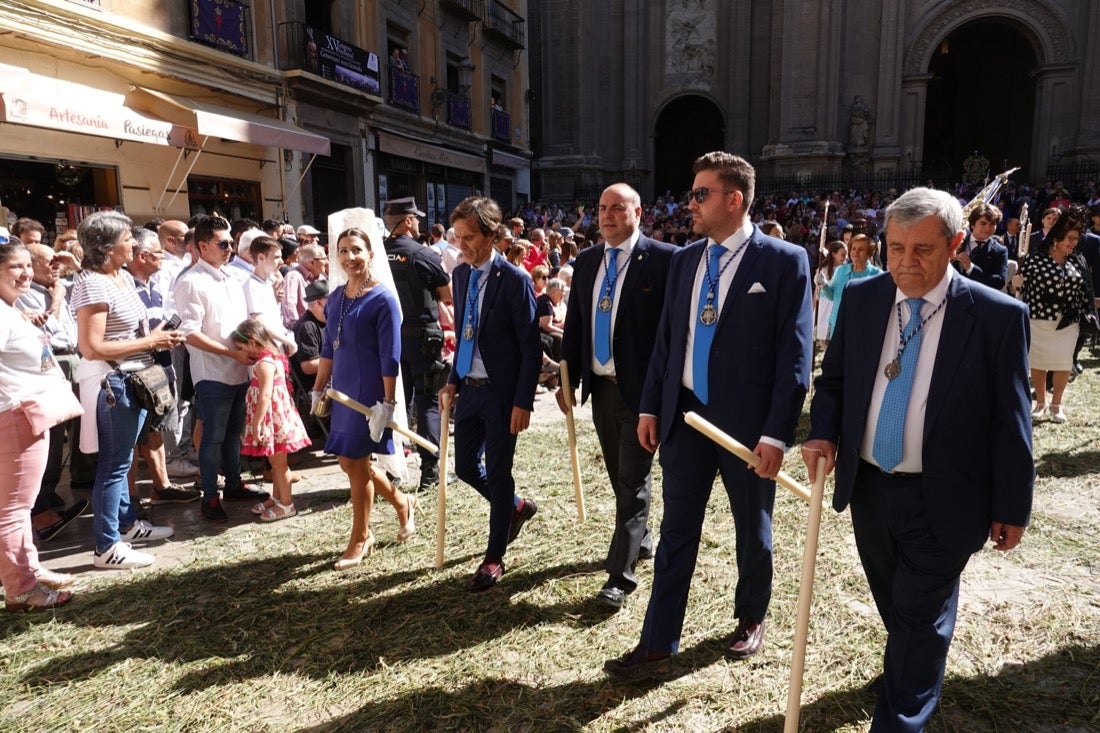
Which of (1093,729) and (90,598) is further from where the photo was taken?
(90,598)

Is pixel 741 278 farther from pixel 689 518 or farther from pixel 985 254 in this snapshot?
pixel 985 254

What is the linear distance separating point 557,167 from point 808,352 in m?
28.6

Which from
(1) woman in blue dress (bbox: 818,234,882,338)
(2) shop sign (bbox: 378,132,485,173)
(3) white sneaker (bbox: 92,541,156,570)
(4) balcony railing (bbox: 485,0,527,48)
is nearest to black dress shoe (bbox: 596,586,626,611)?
(3) white sneaker (bbox: 92,541,156,570)

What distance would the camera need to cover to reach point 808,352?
10.3 feet

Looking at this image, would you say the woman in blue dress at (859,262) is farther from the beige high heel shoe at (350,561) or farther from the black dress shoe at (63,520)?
the black dress shoe at (63,520)

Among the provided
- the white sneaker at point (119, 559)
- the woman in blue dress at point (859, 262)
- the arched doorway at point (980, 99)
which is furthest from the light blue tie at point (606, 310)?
the arched doorway at point (980, 99)

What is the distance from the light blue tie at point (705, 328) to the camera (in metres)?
3.19

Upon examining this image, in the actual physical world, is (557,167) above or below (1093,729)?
above

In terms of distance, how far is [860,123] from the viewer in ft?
86.5

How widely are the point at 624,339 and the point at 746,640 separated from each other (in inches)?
64.4

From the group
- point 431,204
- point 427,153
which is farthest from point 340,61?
point 431,204

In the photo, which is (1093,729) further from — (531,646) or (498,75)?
(498,75)

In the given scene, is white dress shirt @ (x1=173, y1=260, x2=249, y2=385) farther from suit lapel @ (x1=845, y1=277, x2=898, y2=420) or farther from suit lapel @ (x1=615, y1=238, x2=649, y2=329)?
suit lapel @ (x1=845, y1=277, x2=898, y2=420)

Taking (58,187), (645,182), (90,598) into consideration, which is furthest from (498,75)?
(90,598)
